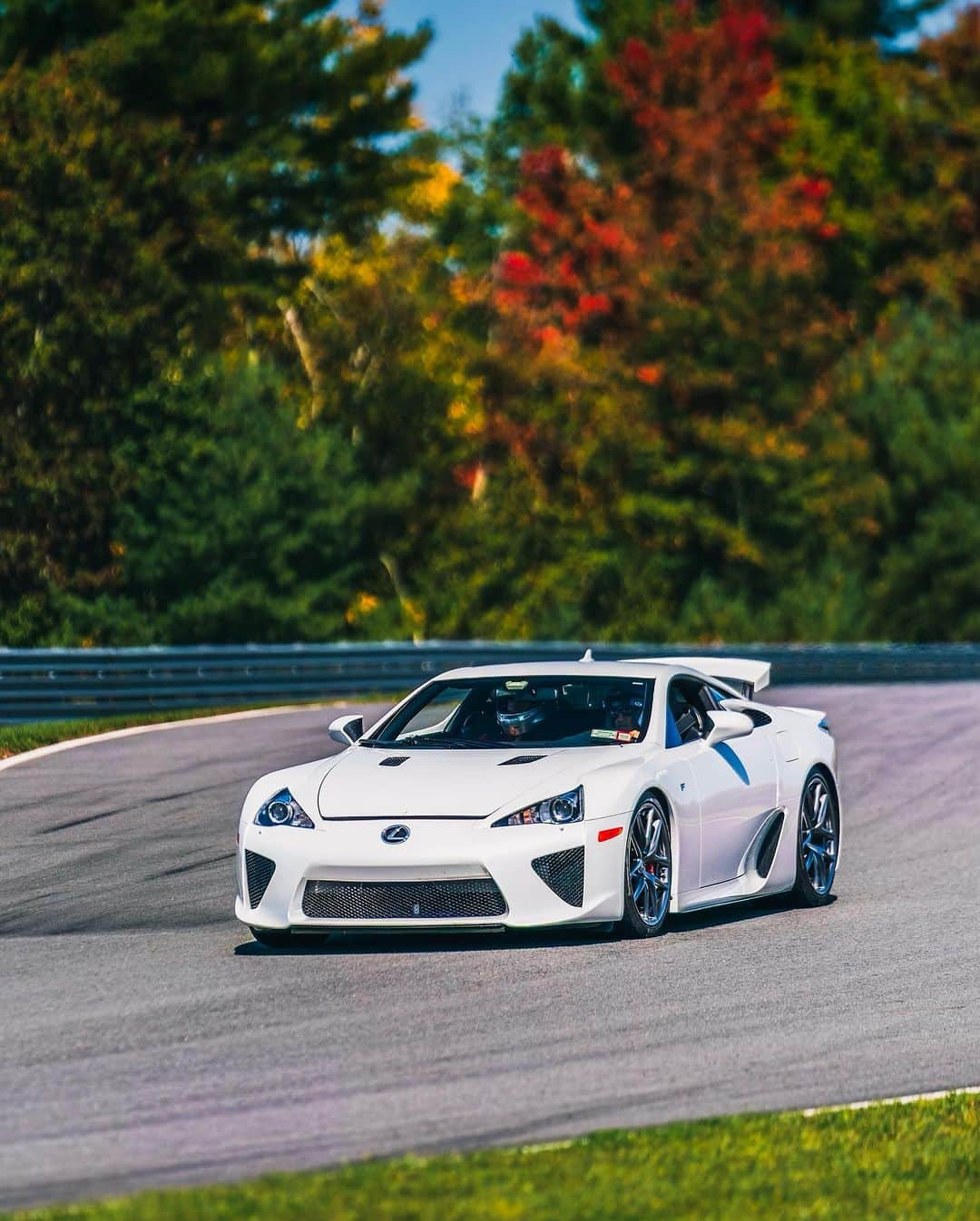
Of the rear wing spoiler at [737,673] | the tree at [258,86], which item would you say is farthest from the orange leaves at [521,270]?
the rear wing spoiler at [737,673]

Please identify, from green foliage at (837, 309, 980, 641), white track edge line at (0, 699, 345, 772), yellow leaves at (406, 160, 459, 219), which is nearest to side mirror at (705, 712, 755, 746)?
white track edge line at (0, 699, 345, 772)

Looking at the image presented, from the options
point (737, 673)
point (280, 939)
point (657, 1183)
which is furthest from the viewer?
point (737, 673)

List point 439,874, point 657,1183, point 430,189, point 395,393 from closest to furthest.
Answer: point 657,1183
point 439,874
point 395,393
point 430,189

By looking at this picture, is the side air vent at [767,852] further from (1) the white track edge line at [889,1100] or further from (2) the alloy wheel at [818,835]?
(1) the white track edge line at [889,1100]

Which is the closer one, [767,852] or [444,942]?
[444,942]

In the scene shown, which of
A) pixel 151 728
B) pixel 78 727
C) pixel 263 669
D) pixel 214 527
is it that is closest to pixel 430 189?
pixel 214 527

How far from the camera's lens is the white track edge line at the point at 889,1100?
7363mm

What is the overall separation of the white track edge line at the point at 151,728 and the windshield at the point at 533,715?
26.1 feet

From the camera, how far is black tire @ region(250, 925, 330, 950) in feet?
36.5

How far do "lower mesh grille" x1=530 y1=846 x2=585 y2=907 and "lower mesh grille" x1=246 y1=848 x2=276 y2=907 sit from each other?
1.25m

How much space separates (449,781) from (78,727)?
504 inches

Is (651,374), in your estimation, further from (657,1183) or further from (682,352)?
(657,1183)

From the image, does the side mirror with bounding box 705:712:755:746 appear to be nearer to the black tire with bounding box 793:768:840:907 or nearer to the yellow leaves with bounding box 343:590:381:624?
the black tire with bounding box 793:768:840:907

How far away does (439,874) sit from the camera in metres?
10.7
